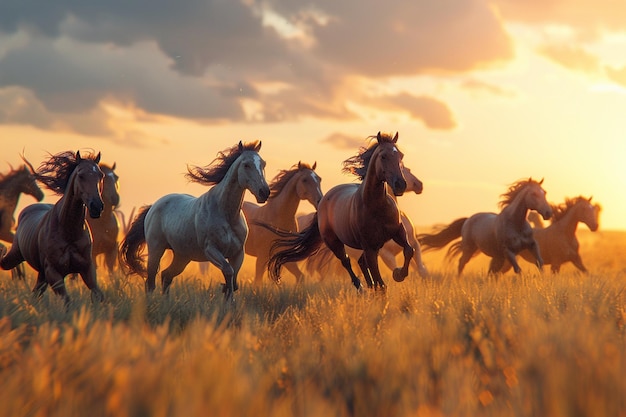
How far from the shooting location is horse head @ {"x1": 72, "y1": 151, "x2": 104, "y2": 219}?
24.2ft

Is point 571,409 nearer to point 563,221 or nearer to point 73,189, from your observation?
point 73,189

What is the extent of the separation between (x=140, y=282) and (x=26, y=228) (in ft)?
6.33

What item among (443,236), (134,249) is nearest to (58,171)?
(134,249)

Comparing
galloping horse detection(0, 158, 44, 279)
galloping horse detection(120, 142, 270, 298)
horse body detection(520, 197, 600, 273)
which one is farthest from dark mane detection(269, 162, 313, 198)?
horse body detection(520, 197, 600, 273)

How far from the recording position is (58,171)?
8.20 m

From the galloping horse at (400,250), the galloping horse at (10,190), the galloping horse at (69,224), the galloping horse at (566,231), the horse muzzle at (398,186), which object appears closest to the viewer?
the galloping horse at (69,224)

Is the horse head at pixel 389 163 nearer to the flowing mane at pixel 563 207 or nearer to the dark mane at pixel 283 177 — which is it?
the dark mane at pixel 283 177

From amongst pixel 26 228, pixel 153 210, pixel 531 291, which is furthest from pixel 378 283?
pixel 26 228

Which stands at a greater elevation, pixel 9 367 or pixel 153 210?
pixel 153 210

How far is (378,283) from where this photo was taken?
889 cm

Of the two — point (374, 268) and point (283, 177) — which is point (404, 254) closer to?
point (374, 268)

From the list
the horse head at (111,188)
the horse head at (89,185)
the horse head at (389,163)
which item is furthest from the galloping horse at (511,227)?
the horse head at (89,185)

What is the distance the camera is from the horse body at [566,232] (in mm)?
15430

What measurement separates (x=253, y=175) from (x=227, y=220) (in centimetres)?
66
